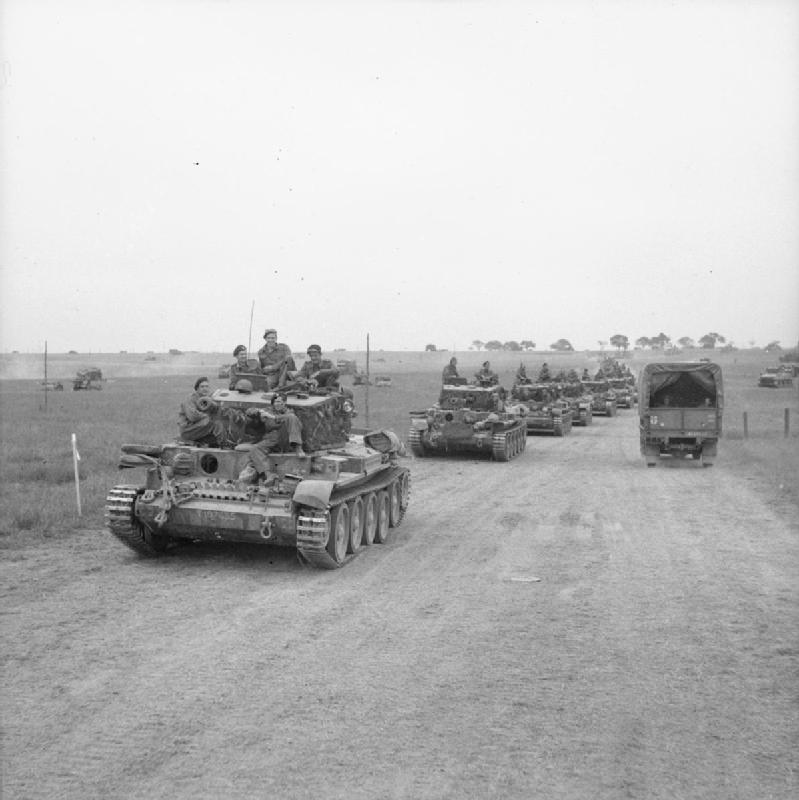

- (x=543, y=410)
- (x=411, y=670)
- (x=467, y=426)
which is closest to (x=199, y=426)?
(x=411, y=670)

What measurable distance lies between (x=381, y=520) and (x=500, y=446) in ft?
35.6

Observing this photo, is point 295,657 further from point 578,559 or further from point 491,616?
point 578,559

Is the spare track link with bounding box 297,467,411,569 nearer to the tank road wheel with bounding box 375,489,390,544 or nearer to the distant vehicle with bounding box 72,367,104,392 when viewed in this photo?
the tank road wheel with bounding box 375,489,390,544

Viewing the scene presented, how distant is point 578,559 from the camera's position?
1213 cm

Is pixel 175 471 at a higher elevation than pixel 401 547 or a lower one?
higher

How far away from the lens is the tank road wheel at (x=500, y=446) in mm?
23859

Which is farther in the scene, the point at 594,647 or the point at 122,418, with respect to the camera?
the point at 122,418

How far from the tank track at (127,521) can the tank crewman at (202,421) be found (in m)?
1.04

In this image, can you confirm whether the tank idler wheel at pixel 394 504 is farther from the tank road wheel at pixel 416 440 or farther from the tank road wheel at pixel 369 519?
the tank road wheel at pixel 416 440

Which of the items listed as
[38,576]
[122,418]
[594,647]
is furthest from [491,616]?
[122,418]

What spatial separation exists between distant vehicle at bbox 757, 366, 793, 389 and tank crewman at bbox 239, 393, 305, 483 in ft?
214

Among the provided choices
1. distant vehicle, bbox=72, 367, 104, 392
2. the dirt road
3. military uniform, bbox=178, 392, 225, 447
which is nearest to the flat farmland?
the dirt road

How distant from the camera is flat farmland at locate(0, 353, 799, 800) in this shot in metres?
5.63

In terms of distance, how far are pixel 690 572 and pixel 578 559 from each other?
55.2 inches
